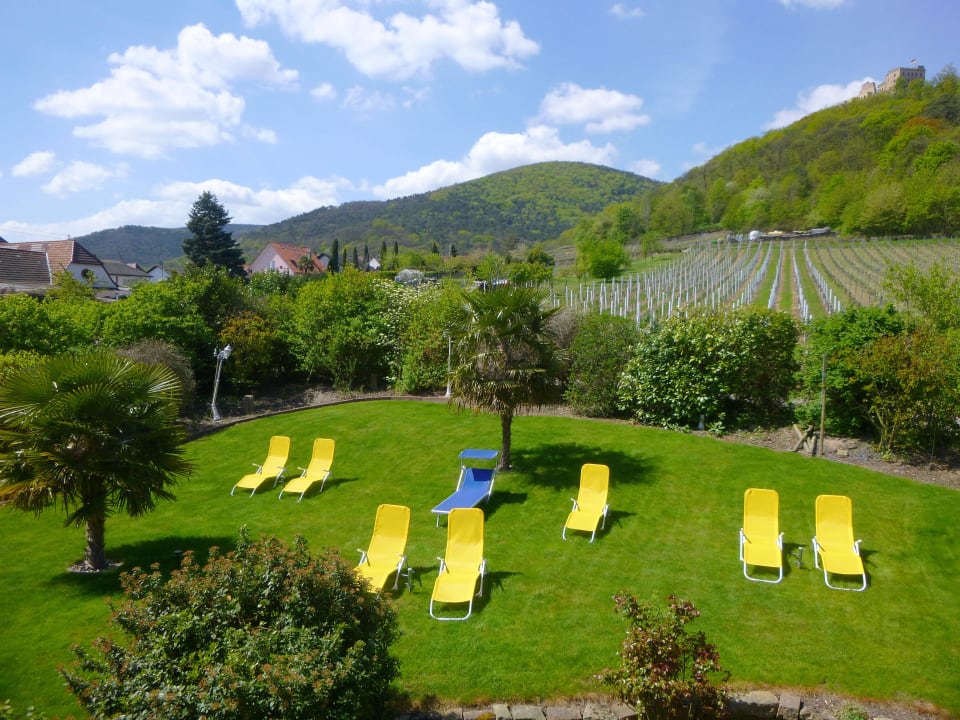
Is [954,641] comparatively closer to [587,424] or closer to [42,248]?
[587,424]

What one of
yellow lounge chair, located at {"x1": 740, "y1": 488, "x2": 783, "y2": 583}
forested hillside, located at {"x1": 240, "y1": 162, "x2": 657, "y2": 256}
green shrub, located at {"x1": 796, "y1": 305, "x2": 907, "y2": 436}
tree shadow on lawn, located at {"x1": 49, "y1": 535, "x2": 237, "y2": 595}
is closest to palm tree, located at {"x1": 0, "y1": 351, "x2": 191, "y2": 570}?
tree shadow on lawn, located at {"x1": 49, "y1": 535, "x2": 237, "y2": 595}

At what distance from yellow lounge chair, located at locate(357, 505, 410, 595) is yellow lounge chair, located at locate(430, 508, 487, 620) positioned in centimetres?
60

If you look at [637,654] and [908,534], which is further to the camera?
[908,534]

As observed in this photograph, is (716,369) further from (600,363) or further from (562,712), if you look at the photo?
(562,712)

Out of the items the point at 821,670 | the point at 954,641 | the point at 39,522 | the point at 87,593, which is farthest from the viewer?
the point at 39,522

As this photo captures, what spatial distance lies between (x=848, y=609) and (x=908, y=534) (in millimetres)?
2350

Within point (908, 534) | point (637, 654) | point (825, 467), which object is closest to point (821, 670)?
point (637, 654)

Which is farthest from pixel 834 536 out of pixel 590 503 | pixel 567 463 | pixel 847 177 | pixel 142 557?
pixel 847 177

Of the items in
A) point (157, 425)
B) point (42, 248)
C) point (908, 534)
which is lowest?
point (908, 534)

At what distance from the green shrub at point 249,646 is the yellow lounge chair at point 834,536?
579 centimetres

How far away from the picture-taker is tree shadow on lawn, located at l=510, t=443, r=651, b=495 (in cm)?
1028

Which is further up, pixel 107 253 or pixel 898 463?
pixel 107 253

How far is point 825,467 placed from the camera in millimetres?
10039

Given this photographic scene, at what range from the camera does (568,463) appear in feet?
36.1
